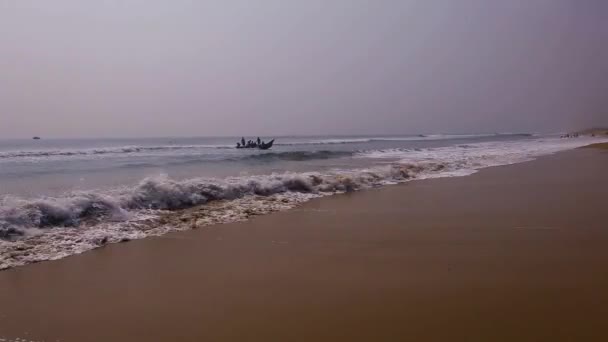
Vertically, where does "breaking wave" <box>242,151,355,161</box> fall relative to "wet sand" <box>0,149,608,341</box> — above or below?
above

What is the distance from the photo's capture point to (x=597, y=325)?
10.4 ft

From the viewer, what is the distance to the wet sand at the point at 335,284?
324 cm

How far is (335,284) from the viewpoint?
13.8 feet

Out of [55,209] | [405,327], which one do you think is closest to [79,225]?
[55,209]

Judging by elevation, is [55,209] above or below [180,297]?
above

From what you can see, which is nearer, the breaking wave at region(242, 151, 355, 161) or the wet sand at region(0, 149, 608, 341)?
the wet sand at region(0, 149, 608, 341)

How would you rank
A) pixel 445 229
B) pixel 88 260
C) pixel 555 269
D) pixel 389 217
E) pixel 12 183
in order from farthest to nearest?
pixel 12 183 → pixel 389 217 → pixel 445 229 → pixel 88 260 → pixel 555 269

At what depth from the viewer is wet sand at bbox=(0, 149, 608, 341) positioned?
3.24m

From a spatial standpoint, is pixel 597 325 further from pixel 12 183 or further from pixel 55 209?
pixel 12 183

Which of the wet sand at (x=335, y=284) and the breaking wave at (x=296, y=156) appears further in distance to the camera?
the breaking wave at (x=296, y=156)

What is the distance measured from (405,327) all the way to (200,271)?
2.42 meters

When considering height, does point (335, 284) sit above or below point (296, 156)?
below

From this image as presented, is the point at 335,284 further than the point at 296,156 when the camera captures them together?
No

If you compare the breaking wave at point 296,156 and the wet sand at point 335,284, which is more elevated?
the breaking wave at point 296,156
